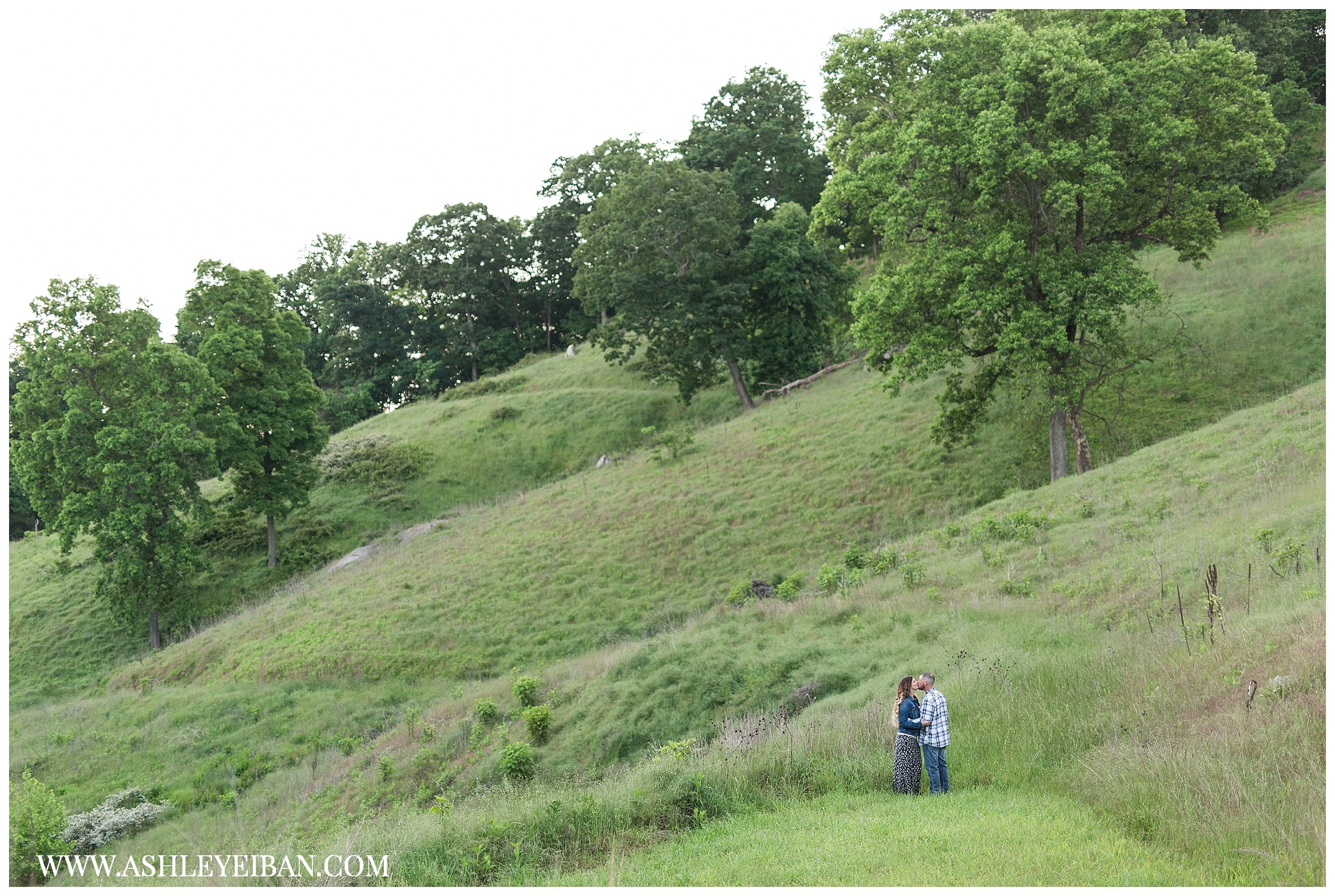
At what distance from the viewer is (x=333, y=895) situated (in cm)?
784

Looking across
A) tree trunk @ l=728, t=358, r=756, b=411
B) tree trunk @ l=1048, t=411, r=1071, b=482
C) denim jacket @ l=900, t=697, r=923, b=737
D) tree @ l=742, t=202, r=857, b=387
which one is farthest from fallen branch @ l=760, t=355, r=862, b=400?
denim jacket @ l=900, t=697, r=923, b=737

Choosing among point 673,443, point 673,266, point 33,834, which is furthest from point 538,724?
point 673,266

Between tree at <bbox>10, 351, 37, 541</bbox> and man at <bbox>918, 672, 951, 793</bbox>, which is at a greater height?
tree at <bbox>10, 351, 37, 541</bbox>

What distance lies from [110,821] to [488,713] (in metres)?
7.87

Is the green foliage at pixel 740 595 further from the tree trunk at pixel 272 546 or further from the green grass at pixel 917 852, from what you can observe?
the tree trunk at pixel 272 546

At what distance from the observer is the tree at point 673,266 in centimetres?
4053

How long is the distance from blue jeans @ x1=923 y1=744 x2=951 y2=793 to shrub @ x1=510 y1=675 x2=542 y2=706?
9911 mm

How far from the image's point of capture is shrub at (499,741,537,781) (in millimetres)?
14078

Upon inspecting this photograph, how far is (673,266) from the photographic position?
4094 cm

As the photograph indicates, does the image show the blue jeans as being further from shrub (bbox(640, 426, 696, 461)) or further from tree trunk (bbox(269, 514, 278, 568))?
tree trunk (bbox(269, 514, 278, 568))

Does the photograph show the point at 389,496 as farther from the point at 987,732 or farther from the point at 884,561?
the point at 987,732

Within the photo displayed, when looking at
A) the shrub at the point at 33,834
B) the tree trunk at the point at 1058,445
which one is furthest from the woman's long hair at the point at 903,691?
the tree trunk at the point at 1058,445

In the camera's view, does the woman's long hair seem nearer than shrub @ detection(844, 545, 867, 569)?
Yes

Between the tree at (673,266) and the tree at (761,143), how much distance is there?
19095mm
